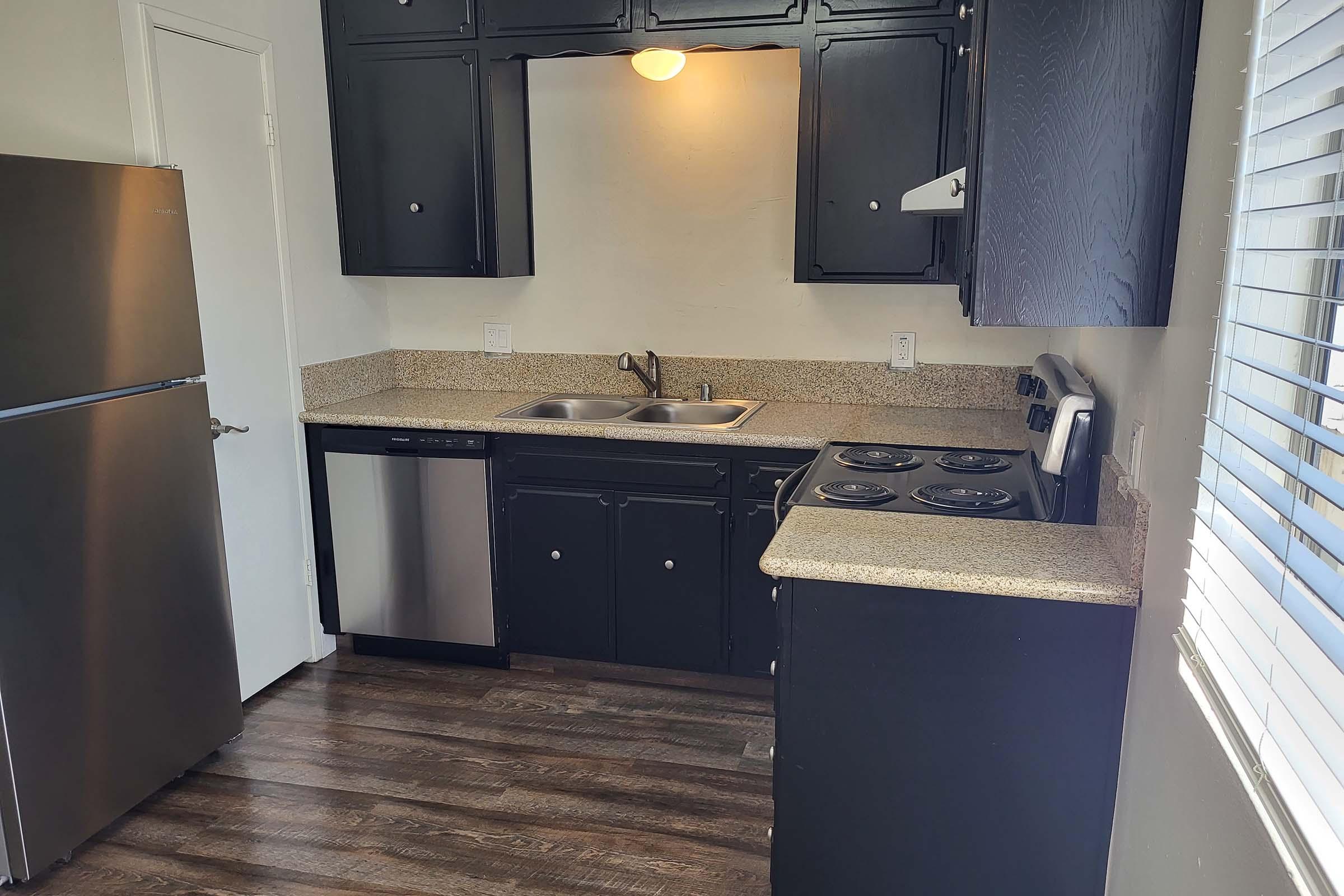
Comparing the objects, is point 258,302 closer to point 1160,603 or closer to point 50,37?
point 50,37

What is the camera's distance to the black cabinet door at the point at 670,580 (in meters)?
3.10

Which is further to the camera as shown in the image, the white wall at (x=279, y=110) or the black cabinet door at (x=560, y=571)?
the black cabinet door at (x=560, y=571)

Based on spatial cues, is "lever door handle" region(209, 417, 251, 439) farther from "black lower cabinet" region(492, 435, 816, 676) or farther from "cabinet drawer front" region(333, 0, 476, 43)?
"cabinet drawer front" region(333, 0, 476, 43)

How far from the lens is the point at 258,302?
Answer: 309 centimetres

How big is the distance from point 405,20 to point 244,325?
3.73ft

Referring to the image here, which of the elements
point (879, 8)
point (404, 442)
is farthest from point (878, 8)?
point (404, 442)

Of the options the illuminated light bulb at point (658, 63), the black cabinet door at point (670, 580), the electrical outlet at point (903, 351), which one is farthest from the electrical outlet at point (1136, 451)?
the illuminated light bulb at point (658, 63)

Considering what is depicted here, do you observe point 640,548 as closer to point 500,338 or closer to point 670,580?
point 670,580

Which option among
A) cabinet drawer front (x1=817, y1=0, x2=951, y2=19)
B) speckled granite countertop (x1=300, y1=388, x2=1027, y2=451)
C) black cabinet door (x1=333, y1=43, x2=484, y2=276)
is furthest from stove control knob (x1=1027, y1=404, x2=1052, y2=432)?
black cabinet door (x1=333, y1=43, x2=484, y2=276)

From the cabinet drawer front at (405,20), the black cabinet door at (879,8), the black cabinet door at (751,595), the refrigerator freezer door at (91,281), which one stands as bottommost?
the black cabinet door at (751,595)

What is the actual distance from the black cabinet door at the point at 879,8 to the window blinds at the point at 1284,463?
1.87m

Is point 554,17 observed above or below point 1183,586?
above

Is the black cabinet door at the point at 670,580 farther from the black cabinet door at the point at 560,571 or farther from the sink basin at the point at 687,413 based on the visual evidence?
the sink basin at the point at 687,413

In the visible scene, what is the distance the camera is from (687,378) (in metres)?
3.57
